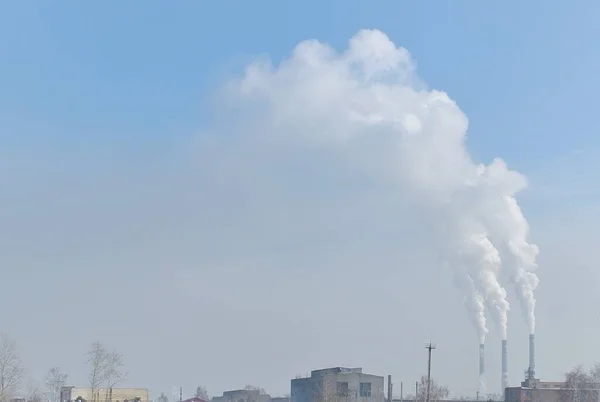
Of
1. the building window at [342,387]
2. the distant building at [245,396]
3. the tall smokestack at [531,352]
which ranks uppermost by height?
the tall smokestack at [531,352]

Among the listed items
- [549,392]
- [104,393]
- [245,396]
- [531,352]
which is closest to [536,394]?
[549,392]

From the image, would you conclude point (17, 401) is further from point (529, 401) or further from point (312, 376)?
point (529, 401)

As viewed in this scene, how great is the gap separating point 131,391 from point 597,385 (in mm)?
65174

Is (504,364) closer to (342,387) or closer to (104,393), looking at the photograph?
(342,387)

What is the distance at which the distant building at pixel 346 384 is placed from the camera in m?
125

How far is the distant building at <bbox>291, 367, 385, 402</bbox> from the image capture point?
124750 mm

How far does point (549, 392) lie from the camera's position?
132m

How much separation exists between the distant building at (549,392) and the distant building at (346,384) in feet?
70.7

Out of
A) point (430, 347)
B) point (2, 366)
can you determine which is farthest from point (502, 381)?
point (2, 366)

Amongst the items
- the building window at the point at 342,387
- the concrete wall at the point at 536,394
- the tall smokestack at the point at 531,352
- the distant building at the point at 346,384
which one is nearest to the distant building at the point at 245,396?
the distant building at the point at 346,384

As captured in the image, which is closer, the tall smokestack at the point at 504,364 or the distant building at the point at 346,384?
the distant building at the point at 346,384

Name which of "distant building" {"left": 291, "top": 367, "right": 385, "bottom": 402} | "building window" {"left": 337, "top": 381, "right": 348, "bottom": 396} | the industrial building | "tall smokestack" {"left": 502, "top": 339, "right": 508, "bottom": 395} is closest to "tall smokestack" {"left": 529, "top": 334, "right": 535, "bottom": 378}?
"tall smokestack" {"left": 502, "top": 339, "right": 508, "bottom": 395}

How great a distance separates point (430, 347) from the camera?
8019cm

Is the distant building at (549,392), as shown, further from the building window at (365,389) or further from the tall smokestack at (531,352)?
the building window at (365,389)
